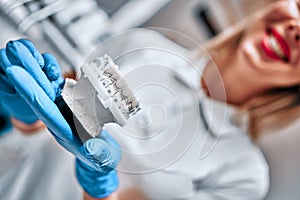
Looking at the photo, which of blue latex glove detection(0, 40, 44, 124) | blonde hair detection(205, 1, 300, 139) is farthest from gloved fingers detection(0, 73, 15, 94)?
blonde hair detection(205, 1, 300, 139)

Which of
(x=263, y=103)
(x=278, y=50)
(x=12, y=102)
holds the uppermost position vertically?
(x=12, y=102)

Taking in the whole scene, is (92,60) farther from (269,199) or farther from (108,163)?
(269,199)

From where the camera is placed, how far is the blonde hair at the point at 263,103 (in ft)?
3.54

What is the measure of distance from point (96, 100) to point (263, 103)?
52 cm

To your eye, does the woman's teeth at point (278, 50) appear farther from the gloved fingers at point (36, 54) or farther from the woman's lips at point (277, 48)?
the gloved fingers at point (36, 54)

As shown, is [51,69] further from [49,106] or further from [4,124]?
[4,124]

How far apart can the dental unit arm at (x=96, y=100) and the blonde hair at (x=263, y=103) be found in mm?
476

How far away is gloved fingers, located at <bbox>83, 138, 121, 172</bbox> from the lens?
718mm

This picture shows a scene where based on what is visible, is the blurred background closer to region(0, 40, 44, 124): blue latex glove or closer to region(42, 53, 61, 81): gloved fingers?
region(0, 40, 44, 124): blue latex glove

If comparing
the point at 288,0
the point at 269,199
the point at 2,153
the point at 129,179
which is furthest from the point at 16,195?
the point at 288,0

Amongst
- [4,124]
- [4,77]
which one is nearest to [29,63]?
[4,77]

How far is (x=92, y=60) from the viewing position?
2.39 ft

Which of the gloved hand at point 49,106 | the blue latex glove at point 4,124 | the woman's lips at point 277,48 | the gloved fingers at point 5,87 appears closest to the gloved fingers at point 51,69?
the gloved hand at point 49,106

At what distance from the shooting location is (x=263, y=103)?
43.1 inches
